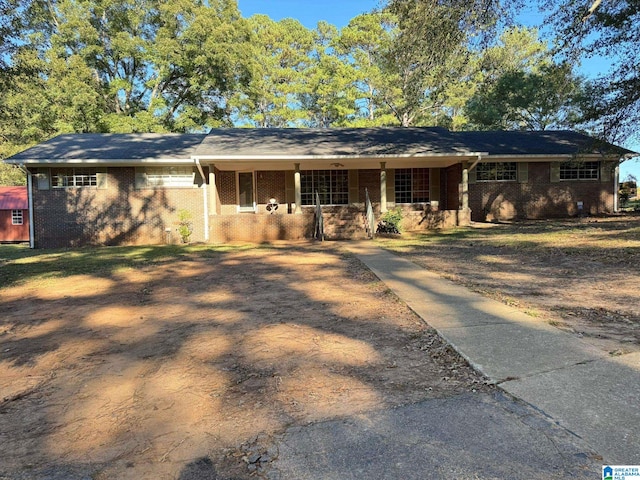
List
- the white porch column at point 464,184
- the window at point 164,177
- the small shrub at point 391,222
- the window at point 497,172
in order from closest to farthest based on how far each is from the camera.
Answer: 1. the small shrub at point 391,222
2. the window at point 164,177
3. the white porch column at point 464,184
4. the window at point 497,172

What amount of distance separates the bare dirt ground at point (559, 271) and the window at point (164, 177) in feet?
25.9

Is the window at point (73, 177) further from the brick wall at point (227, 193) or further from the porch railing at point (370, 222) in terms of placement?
the porch railing at point (370, 222)

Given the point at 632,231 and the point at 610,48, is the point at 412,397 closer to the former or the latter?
the point at 632,231

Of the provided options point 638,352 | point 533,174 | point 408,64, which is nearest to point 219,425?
point 638,352

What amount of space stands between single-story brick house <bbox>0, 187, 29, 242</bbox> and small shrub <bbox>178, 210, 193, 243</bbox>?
53.9 ft

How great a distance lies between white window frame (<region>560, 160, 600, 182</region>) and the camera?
19.9m

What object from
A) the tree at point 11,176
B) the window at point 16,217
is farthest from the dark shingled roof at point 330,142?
the tree at point 11,176

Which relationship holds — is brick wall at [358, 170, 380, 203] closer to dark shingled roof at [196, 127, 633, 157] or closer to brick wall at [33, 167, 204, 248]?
dark shingled roof at [196, 127, 633, 157]

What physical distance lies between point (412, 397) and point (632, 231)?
1276 centimetres

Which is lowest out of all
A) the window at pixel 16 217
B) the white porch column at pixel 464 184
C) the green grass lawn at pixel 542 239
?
the green grass lawn at pixel 542 239

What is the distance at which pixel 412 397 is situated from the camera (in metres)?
3.03

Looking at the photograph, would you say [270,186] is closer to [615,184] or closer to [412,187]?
[412,187]

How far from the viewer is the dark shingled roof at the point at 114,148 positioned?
15.8m

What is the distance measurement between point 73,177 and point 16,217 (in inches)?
567
